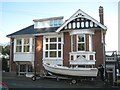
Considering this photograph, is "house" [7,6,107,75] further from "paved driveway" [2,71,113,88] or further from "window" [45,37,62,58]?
"paved driveway" [2,71,113,88]

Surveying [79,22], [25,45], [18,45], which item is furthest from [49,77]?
[79,22]

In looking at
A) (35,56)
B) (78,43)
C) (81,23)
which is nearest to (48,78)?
(35,56)

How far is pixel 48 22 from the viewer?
26484 mm

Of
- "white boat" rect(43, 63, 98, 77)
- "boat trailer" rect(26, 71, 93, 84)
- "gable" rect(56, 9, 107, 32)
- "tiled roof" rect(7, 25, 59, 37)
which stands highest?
"gable" rect(56, 9, 107, 32)

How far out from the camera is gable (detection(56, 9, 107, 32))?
22291 millimetres

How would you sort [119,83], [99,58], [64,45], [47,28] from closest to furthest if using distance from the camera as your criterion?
[119,83] → [99,58] → [64,45] → [47,28]

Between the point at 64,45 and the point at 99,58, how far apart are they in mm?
4446

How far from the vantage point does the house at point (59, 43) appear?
2214 centimetres

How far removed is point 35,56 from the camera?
2494 centimetres

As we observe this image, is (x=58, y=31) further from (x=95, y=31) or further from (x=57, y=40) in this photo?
(x=95, y=31)

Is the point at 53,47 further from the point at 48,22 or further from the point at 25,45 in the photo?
the point at 48,22

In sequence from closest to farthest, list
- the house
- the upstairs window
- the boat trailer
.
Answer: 1. the boat trailer
2. the house
3. the upstairs window

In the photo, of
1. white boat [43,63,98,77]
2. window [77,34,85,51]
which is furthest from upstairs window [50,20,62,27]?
white boat [43,63,98,77]

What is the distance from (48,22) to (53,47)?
13.7 ft
